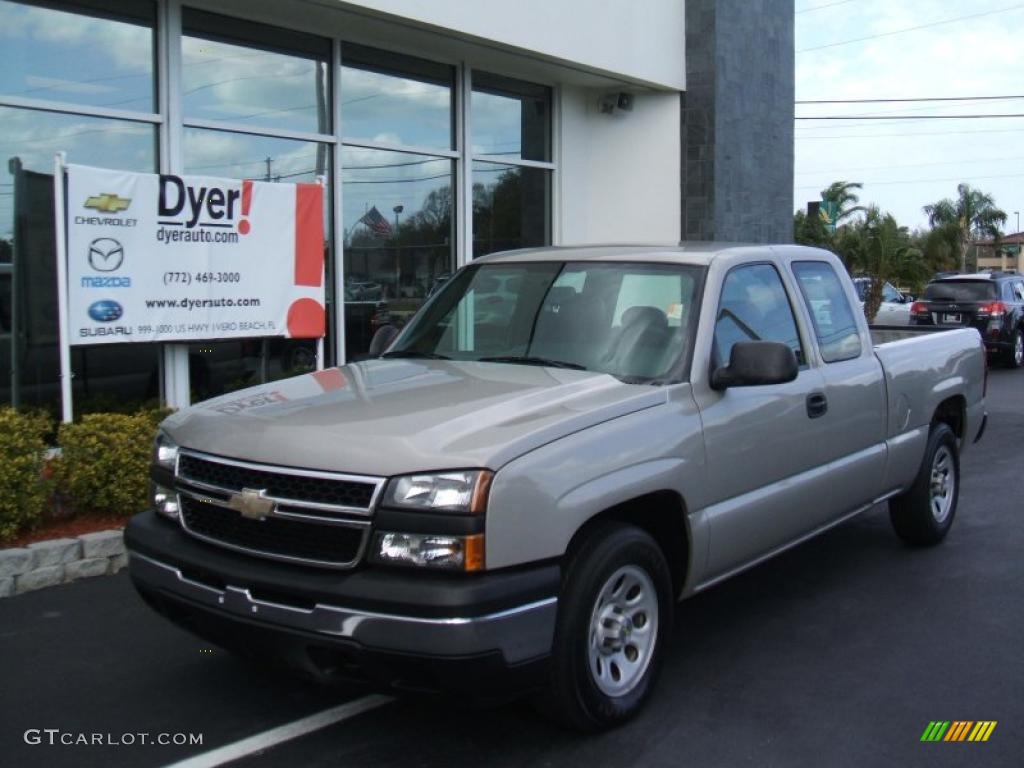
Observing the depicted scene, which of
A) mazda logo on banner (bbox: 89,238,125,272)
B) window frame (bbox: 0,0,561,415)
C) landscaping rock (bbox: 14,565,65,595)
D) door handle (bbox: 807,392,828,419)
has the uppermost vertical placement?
window frame (bbox: 0,0,561,415)

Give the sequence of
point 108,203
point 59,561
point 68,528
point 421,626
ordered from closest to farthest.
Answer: point 421,626, point 59,561, point 68,528, point 108,203

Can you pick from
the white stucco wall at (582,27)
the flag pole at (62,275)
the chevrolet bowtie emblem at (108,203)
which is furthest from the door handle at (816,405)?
the white stucco wall at (582,27)

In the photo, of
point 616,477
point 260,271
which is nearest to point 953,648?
point 616,477

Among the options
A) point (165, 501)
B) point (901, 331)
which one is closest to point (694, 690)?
point (165, 501)

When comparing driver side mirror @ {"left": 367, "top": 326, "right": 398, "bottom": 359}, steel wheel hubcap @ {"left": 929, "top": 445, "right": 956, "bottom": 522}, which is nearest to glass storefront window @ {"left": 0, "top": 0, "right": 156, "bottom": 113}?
driver side mirror @ {"left": 367, "top": 326, "right": 398, "bottom": 359}

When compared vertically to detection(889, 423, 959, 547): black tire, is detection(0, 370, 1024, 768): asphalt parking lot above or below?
below

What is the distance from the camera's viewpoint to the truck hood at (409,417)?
3447 mm

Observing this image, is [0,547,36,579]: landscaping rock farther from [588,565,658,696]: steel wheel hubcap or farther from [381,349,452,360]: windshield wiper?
[588,565,658,696]: steel wheel hubcap

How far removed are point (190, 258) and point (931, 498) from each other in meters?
5.66

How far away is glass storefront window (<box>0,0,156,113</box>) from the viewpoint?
8.12m

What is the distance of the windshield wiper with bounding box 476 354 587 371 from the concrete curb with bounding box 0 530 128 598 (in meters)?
2.47

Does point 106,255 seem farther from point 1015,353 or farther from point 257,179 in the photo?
point 1015,353

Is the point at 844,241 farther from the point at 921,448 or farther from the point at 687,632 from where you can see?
the point at 687,632

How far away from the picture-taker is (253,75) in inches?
388
